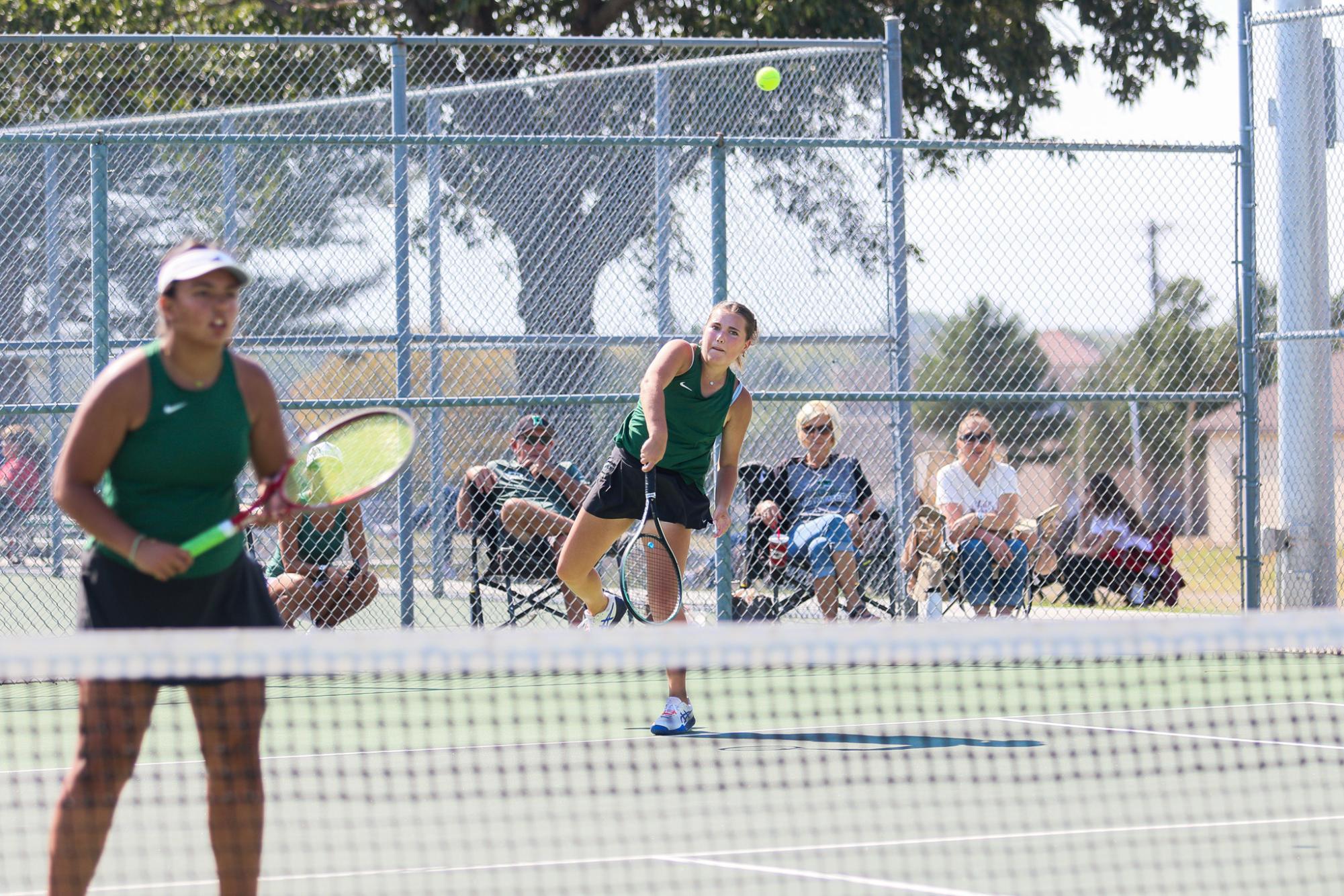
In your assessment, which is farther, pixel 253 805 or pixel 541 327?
pixel 541 327

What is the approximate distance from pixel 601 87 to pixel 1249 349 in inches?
188

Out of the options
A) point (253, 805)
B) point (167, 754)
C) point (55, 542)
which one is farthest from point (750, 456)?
point (253, 805)

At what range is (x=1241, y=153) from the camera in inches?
375

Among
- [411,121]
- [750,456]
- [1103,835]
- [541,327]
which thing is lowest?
[1103,835]

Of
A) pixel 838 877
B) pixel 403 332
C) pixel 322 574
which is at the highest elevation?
pixel 403 332

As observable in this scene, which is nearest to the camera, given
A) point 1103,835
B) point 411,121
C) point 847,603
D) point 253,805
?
point 253,805

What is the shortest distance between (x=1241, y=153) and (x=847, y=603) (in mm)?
3092

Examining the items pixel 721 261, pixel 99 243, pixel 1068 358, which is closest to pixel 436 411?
pixel 721 261

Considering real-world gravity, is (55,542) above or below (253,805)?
above

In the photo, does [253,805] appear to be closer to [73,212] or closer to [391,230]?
[391,230]

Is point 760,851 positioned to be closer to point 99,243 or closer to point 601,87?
point 99,243

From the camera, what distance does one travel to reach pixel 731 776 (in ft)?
18.2

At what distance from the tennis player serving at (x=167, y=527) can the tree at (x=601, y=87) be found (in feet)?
21.2

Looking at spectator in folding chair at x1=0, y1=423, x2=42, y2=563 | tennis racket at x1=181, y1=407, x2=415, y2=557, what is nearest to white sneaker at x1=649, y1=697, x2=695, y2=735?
tennis racket at x1=181, y1=407, x2=415, y2=557
